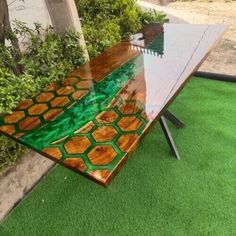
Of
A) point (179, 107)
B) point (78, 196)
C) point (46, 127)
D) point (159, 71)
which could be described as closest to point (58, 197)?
point (78, 196)

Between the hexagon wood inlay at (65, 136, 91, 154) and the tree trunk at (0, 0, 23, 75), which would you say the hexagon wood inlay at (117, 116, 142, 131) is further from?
the tree trunk at (0, 0, 23, 75)

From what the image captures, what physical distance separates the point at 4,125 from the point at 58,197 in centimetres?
86

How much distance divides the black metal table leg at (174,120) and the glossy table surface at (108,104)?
2.20ft

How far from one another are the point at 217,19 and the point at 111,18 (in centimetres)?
312

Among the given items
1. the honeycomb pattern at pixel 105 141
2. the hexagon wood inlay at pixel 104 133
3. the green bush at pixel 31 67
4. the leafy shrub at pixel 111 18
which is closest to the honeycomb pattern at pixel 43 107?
the green bush at pixel 31 67

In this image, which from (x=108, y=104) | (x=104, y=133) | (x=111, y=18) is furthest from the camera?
(x=111, y=18)

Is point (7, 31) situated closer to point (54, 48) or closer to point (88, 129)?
point (54, 48)

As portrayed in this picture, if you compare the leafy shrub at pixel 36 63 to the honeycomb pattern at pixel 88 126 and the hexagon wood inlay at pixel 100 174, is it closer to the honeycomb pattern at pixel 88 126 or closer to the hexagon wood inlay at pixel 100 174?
the honeycomb pattern at pixel 88 126

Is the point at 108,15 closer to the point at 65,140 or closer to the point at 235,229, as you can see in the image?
the point at 65,140

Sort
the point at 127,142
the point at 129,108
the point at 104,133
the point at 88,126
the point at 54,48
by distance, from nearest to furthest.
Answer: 1. the point at 127,142
2. the point at 104,133
3. the point at 88,126
4. the point at 129,108
5. the point at 54,48

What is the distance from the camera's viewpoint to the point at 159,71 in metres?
2.76

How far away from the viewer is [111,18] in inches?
177

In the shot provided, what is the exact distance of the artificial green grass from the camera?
2.41 meters

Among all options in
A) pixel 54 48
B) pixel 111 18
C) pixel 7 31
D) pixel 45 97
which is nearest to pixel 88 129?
pixel 45 97
